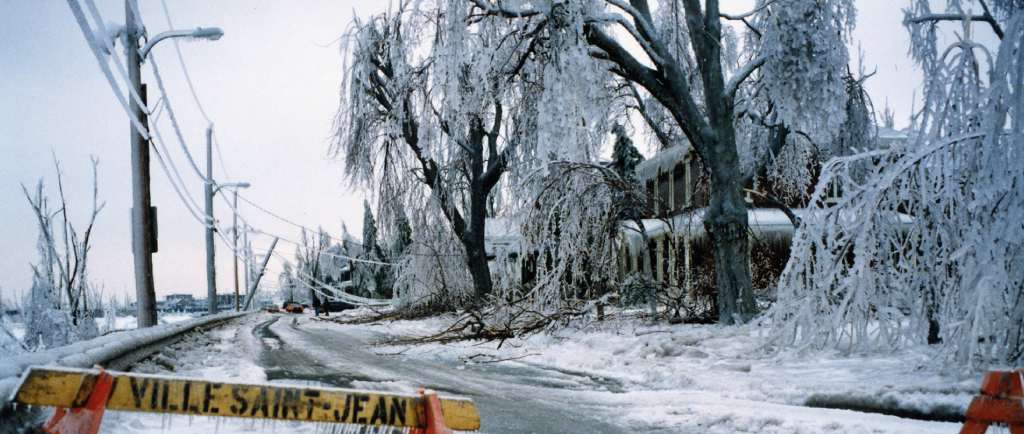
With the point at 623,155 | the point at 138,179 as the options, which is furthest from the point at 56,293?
the point at 623,155

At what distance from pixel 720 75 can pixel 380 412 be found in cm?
937

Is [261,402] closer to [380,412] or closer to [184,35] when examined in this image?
[380,412]

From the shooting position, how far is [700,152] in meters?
9.97

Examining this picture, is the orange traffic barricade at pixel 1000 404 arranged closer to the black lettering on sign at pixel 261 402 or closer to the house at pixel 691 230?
the black lettering on sign at pixel 261 402

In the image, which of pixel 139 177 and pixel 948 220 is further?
pixel 139 177

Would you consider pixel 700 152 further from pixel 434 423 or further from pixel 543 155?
pixel 434 423

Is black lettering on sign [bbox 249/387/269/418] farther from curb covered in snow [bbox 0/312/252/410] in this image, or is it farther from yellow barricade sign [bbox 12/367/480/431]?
curb covered in snow [bbox 0/312/252/410]

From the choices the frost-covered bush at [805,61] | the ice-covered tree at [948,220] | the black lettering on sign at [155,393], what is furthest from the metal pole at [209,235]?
the black lettering on sign at [155,393]

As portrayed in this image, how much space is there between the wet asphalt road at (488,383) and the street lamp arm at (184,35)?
5273mm

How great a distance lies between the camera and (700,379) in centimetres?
627

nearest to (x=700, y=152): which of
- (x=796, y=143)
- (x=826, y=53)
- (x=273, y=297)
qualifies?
(x=826, y=53)

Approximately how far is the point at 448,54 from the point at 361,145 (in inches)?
382

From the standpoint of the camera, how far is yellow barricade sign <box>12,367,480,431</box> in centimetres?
240

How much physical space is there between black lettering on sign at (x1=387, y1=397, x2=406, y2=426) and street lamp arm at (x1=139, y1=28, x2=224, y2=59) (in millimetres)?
9520
